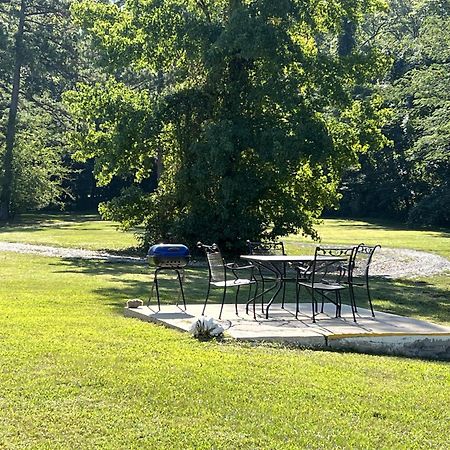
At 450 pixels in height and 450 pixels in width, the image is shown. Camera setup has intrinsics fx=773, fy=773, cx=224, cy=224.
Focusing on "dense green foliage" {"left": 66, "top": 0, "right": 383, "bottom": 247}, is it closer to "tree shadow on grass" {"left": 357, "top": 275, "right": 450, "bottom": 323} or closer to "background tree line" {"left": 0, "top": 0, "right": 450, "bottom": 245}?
"background tree line" {"left": 0, "top": 0, "right": 450, "bottom": 245}

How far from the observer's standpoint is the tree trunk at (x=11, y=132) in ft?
142

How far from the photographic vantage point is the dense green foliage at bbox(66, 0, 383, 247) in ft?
70.9

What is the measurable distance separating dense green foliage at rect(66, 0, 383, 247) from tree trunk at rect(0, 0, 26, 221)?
20.2 m

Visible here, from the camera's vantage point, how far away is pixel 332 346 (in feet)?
27.9

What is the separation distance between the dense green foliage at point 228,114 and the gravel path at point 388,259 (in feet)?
6.69

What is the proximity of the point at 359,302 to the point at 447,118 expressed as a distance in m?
18.9

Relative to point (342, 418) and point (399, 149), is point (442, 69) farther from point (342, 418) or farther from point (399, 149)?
point (342, 418)

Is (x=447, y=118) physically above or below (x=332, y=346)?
above

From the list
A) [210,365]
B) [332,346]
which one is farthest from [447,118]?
[210,365]

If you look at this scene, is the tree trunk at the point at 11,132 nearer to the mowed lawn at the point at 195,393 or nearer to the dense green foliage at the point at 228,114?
the dense green foliage at the point at 228,114

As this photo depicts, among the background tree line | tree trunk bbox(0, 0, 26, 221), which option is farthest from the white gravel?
tree trunk bbox(0, 0, 26, 221)

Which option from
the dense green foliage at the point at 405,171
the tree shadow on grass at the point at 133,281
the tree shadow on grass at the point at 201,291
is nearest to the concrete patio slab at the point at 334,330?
the tree shadow on grass at the point at 201,291

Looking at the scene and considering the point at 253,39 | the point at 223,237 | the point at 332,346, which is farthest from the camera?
the point at 223,237

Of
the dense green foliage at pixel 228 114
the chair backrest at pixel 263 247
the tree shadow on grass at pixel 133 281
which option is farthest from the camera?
the dense green foliage at pixel 228 114
